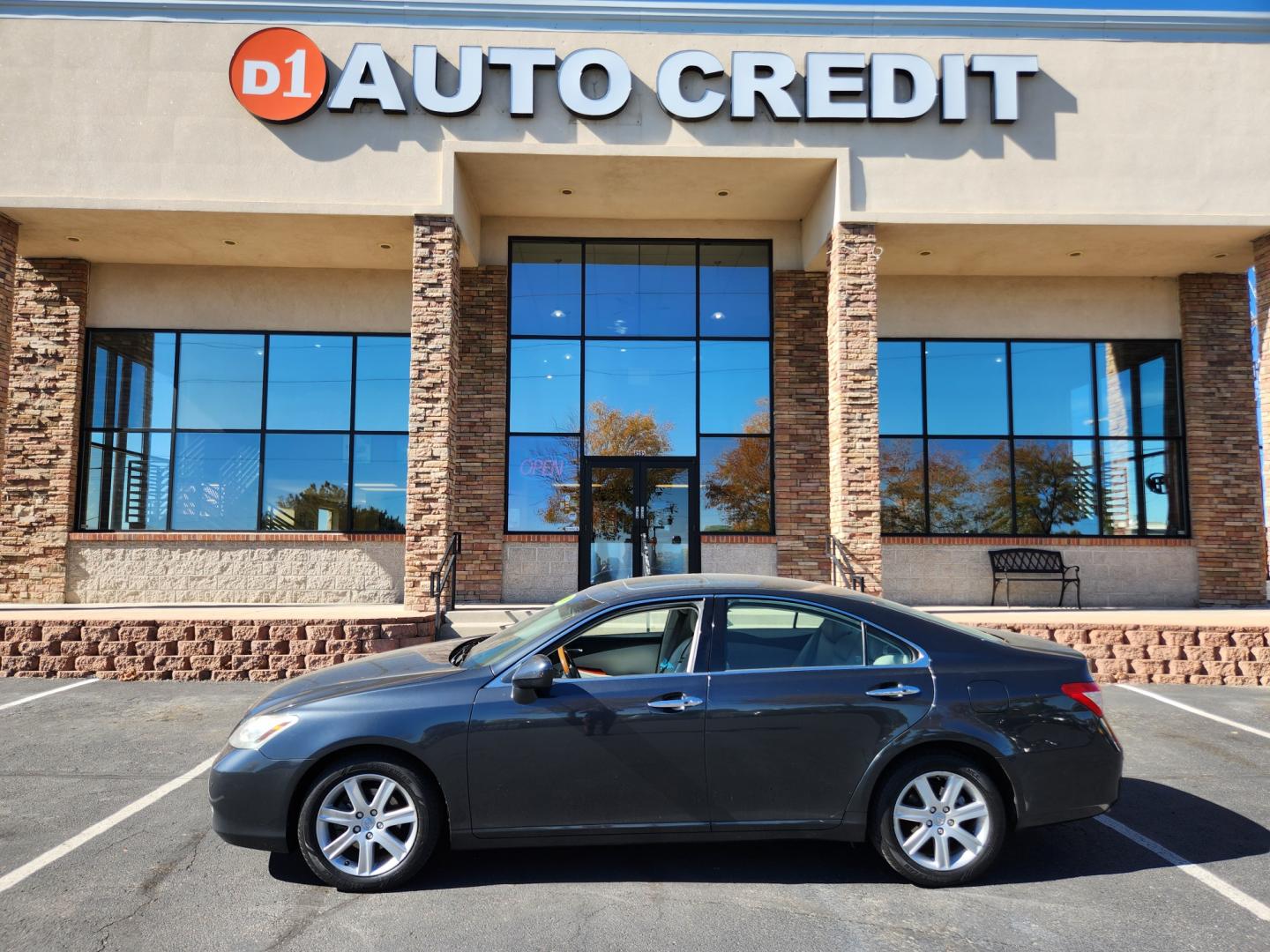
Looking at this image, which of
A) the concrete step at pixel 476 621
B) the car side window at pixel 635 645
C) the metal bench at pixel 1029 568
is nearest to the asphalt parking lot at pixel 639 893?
the car side window at pixel 635 645

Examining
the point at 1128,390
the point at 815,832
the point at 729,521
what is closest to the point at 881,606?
the point at 815,832

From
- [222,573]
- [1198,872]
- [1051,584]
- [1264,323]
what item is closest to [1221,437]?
[1264,323]

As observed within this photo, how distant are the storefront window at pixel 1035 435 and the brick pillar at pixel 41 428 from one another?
43.8ft

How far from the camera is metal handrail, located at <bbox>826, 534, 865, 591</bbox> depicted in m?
11.0

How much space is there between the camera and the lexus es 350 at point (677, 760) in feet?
12.8

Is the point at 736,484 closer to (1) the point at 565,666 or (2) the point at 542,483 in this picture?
(2) the point at 542,483

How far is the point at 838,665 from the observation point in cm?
417

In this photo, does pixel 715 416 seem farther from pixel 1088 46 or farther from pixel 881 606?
pixel 881 606

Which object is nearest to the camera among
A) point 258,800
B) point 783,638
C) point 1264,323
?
point 258,800

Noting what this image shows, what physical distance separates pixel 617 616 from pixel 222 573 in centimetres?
1102

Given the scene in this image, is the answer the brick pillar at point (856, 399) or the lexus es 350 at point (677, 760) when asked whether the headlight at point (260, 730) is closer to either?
the lexus es 350 at point (677, 760)

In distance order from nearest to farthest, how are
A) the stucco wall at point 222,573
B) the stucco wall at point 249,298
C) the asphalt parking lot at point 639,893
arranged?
the asphalt parking lot at point 639,893 < the stucco wall at point 222,573 < the stucco wall at point 249,298

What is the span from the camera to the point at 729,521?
43.9ft

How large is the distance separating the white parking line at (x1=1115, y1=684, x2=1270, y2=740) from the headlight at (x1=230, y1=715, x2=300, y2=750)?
24.7 ft
